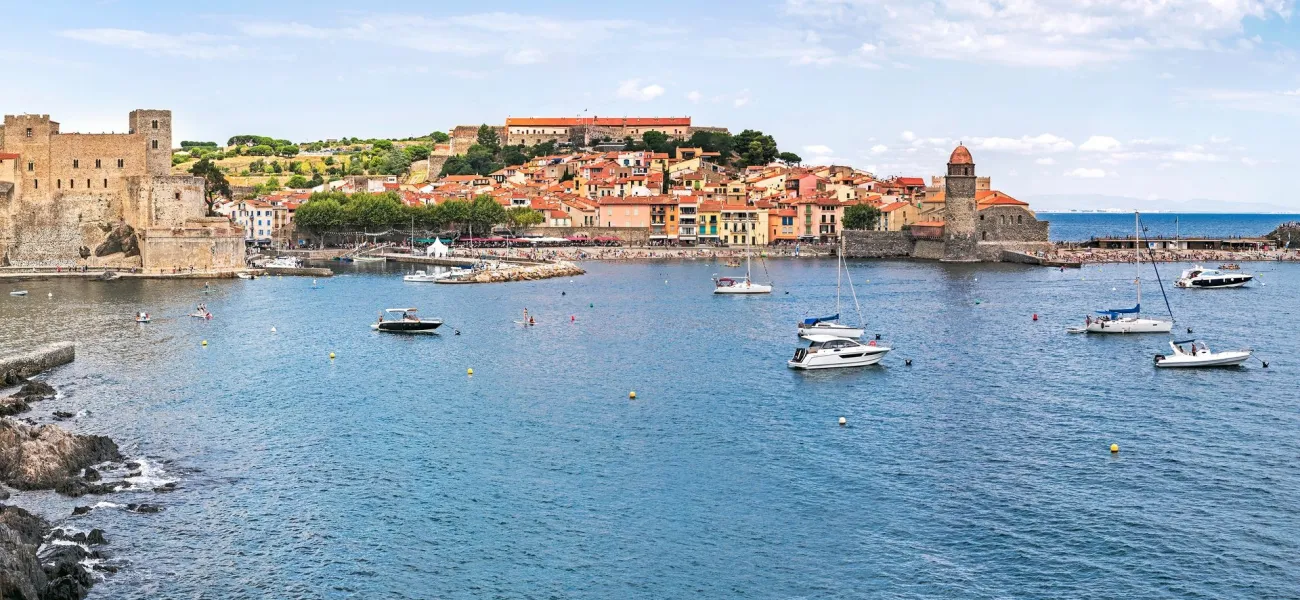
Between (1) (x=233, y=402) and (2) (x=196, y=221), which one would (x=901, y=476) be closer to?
(1) (x=233, y=402)

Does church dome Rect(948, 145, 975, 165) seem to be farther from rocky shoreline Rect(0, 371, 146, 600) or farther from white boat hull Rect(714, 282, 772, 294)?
rocky shoreline Rect(0, 371, 146, 600)

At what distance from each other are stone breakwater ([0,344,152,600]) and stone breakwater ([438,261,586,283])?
1474 inches

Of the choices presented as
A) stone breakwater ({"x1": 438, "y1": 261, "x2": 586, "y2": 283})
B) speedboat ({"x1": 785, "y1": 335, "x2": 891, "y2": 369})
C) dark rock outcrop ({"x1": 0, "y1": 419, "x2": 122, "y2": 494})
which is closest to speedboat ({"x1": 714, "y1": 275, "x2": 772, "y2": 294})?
stone breakwater ({"x1": 438, "y1": 261, "x2": 586, "y2": 283})

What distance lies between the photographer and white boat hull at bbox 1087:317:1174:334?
39.7 metres

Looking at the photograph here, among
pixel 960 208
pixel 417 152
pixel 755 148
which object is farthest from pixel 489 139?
pixel 960 208

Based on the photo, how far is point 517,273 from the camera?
67.6 meters

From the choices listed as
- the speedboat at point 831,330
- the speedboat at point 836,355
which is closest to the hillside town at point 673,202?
the speedboat at point 831,330

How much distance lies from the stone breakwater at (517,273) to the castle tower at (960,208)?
1049 inches

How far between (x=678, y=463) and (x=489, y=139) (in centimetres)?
12159

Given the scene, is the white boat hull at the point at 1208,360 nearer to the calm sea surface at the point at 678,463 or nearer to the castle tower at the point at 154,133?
the calm sea surface at the point at 678,463

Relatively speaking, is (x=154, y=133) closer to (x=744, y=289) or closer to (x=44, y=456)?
(x=744, y=289)

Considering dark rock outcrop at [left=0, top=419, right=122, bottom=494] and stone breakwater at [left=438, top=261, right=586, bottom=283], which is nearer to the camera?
dark rock outcrop at [left=0, top=419, right=122, bottom=494]

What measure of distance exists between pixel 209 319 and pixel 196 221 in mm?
22674

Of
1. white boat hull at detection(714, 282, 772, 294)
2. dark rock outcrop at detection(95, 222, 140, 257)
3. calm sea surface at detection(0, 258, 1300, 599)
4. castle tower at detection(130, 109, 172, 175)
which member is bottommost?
calm sea surface at detection(0, 258, 1300, 599)
